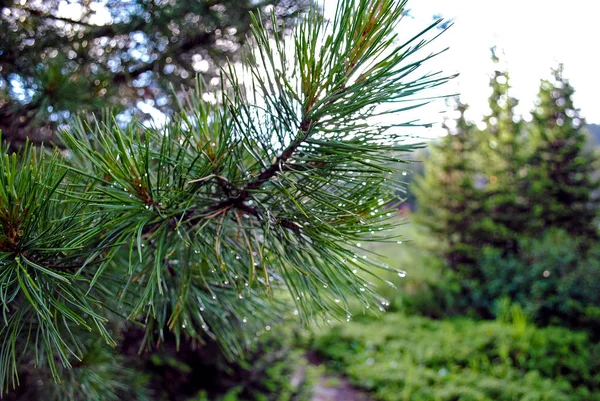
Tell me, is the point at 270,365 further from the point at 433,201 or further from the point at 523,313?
the point at 433,201

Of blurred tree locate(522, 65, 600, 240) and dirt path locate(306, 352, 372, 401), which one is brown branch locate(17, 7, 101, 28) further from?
blurred tree locate(522, 65, 600, 240)

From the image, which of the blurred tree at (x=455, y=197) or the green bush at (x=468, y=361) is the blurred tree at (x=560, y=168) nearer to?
the blurred tree at (x=455, y=197)

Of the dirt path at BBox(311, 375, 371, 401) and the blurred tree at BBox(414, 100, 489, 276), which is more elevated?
the blurred tree at BBox(414, 100, 489, 276)

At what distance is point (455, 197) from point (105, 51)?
6361mm

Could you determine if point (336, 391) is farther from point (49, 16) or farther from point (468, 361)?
point (49, 16)

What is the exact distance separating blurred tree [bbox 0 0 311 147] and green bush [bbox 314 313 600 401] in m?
3.50

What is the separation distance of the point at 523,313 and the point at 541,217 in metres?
2.01

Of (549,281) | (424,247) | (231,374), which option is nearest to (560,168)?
(549,281)

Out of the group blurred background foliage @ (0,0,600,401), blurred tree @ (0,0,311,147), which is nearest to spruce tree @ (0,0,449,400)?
blurred background foliage @ (0,0,600,401)

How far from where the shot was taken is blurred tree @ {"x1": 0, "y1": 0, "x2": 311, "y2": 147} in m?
1.42

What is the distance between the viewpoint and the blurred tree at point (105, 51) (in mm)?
1421

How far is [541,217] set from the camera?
6.61m

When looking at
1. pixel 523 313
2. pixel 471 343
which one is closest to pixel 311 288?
pixel 471 343

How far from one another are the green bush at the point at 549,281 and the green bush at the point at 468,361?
48cm
